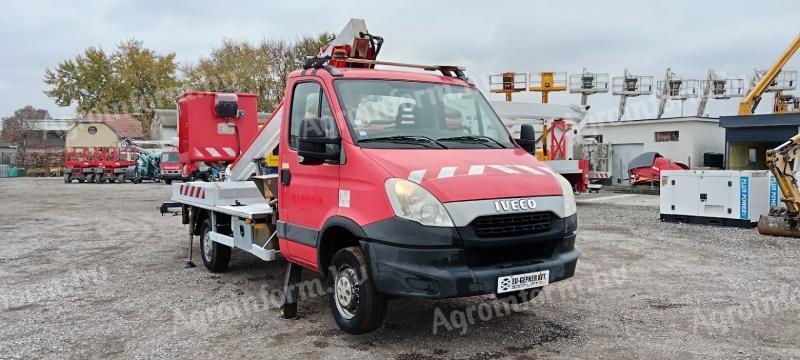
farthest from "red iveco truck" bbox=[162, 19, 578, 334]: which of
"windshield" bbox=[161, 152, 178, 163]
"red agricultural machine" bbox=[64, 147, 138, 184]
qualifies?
"red agricultural machine" bbox=[64, 147, 138, 184]

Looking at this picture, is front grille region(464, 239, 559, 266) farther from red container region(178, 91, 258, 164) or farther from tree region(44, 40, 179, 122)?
tree region(44, 40, 179, 122)

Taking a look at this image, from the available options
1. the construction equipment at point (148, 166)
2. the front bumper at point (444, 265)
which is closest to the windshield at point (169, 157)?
the construction equipment at point (148, 166)

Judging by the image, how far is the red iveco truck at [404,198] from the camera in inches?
174

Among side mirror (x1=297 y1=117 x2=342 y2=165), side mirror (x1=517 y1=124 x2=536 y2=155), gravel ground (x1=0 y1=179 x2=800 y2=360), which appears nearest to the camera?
side mirror (x1=297 y1=117 x2=342 y2=165)

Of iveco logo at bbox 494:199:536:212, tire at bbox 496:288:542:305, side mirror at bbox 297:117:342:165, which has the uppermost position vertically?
side mirror at bbox 297:117:342:165

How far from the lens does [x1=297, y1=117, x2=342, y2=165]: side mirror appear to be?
4859 mm

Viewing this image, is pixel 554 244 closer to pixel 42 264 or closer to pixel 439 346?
pixel 439 346

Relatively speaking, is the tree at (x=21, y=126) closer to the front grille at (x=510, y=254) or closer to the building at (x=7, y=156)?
the building at (x=7, y=156)

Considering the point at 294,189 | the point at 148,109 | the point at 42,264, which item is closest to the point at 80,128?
the point at 148,109

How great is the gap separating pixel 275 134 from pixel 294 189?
1.79 m

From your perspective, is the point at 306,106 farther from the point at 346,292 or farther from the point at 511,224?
the point at 511,224

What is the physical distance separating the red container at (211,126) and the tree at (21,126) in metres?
58.2

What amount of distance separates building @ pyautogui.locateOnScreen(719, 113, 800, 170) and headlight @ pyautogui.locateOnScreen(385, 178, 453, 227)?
22.6 meters

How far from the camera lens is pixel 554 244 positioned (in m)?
4.89
